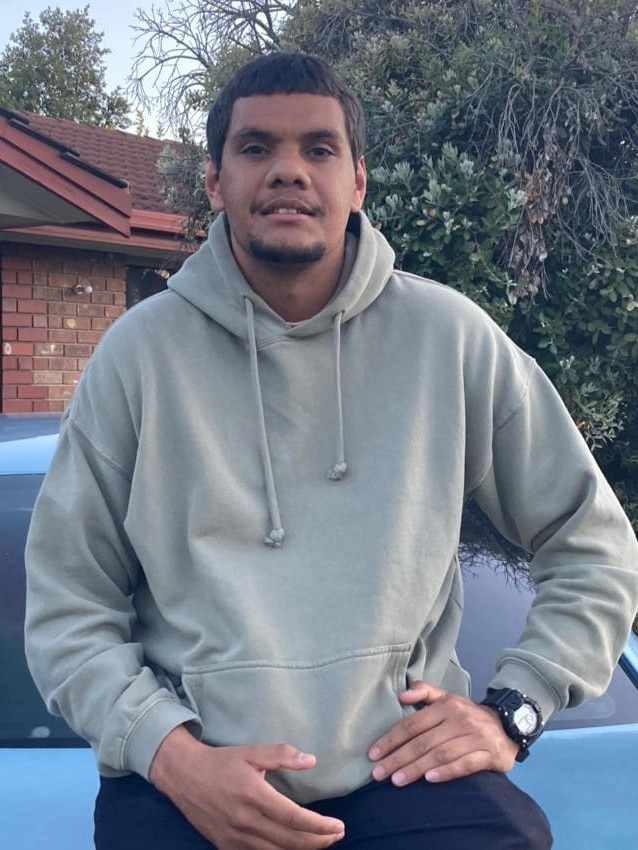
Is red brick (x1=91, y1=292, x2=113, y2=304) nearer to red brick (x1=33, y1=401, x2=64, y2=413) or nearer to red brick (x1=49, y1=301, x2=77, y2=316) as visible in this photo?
red brick (x1=49, y1=301, x2=77, y2=316)

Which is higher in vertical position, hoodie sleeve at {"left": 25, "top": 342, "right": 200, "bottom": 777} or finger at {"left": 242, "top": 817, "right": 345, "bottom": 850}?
hoodie sleeve at {"left": 25, "top": 342, "right": 200, "bottom": 777}

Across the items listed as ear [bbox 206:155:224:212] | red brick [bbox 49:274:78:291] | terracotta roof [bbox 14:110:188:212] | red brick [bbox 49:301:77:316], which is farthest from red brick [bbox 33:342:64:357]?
ear [bbox 206:155:224:212]

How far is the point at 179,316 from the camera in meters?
1.87

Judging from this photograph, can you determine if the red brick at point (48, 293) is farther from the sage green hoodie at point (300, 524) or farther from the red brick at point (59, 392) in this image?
the sage green hoodie at point (300, 524)

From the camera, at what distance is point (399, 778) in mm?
1537

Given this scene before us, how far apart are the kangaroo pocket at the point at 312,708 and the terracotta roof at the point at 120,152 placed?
22.7 feet

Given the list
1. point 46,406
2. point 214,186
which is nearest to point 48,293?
point 46,406

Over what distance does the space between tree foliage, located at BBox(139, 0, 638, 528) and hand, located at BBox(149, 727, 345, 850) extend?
2.85 meters

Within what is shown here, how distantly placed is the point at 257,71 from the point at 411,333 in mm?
593

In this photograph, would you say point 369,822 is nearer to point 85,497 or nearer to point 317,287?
point 85,497

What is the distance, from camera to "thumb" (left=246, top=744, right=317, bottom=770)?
4.89 ft

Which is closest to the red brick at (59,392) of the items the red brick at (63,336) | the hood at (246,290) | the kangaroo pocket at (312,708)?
the red brick at (63,336)

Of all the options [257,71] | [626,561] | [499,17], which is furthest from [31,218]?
[626,561]

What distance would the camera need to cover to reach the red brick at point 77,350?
7.72 m
